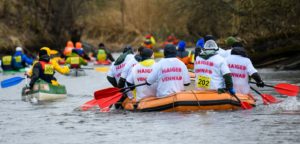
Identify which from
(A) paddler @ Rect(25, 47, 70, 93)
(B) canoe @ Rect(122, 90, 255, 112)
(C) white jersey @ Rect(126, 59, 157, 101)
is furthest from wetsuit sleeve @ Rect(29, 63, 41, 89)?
(B) canoe @ Rect(122, 90, 255, 112)

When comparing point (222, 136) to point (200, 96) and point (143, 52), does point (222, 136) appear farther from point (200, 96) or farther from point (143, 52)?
point (143, 52)

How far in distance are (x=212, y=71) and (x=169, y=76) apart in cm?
84

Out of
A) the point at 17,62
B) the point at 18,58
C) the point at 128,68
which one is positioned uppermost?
the point at 18,58

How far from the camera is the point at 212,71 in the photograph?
16688 mm

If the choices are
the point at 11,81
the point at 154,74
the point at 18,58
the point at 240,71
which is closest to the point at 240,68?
the point at 240,71

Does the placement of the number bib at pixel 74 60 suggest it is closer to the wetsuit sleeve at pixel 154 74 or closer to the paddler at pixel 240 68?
the paddler at pixel 240 68

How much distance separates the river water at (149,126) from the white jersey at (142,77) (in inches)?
21.6

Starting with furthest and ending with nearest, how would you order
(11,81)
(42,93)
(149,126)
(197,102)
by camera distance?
(11,81)
(42,93)
(197,102)
(149,126)

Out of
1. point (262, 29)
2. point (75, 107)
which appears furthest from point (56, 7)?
point (75, 107)

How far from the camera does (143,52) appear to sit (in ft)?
56.9

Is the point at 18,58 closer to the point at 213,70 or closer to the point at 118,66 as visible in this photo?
the point at 118,66

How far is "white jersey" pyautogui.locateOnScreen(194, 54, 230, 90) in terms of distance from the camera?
16625 millimetres

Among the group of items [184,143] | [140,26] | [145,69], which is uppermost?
[140,26]

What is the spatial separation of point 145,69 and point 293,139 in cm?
509
